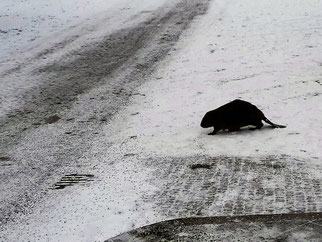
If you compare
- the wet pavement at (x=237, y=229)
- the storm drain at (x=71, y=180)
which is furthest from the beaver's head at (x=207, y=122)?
the wet pavement at (x=237, y=229)

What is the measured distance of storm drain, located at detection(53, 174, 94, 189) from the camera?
5.31 metres

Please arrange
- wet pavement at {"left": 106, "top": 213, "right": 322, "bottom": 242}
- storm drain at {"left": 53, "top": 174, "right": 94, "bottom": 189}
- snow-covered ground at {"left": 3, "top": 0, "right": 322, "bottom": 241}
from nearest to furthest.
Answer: wet pavement at {"left": 106, "top": 213, "right": 322, "bottom": 242} < snow-covered ground at {"left": 3, "top": 0, "right": 322, "bottom": 241} < storm drain at {"left": 53, "top": 174, "right": 94, "bottom": 189}

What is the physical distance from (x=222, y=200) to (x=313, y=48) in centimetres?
664

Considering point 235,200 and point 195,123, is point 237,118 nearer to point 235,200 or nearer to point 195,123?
point 195,123

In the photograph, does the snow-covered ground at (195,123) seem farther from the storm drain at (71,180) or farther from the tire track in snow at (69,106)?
the tire track in snow at (69,106)

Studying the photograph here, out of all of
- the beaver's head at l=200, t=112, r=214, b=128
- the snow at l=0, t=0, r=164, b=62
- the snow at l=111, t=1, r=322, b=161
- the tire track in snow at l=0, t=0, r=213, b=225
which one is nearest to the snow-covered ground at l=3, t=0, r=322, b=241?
the snow at l=111, t=1, r=322, b=161

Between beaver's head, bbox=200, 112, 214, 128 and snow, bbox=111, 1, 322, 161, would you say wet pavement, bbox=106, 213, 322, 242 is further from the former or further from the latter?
beaver's head, bbox=200, 112, 214, 128

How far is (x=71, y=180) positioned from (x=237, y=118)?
2.21m

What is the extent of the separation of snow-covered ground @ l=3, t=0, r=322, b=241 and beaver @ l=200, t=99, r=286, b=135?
0.13 meters

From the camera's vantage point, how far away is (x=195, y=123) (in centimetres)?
699

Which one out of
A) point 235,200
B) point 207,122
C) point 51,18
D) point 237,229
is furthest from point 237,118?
point 51,18

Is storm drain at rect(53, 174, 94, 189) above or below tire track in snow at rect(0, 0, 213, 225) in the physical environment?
above

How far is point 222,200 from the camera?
4.69m

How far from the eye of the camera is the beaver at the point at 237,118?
254 inches
